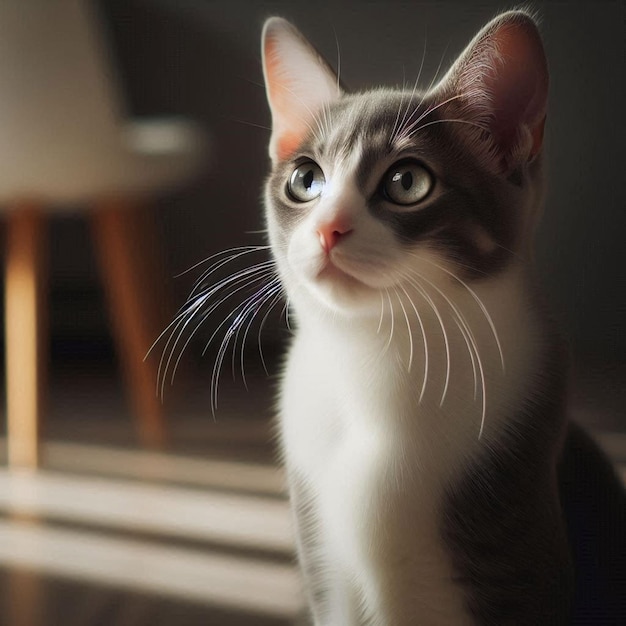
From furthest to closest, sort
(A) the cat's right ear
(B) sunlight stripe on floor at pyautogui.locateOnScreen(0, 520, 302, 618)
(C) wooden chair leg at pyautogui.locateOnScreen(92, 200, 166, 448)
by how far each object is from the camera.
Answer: (C) wooden chair leg at pyautogui.locateOnScreen(92, 200, 166, 448)
(B) sunlight stripe on floor at pyautogui.locateOnScreen(0, 520, 302, 618)
(A) the cat's right ear

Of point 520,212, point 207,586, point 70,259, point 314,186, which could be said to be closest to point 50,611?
point 207,586

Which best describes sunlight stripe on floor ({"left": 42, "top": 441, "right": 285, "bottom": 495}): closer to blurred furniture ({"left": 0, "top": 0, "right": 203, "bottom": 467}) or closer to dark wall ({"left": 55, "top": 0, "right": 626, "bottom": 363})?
blurred furniture ({"left": 0, "top": 0, "right": 203, "bottom": 467})

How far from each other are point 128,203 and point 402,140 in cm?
49

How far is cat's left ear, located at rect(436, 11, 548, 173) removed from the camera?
64 centimetres

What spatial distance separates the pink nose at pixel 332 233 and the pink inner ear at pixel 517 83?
6.9 inches

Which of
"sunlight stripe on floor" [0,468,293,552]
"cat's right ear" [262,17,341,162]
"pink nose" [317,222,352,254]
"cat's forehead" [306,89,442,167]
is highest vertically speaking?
"cat's right ear" [262,17,341,162]

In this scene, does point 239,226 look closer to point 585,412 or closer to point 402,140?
point 402,140

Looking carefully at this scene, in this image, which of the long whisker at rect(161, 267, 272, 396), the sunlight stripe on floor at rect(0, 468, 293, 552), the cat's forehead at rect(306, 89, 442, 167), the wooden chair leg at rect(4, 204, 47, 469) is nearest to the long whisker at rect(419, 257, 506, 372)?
the cat's forehead at rect(306, 89, 442, 167)

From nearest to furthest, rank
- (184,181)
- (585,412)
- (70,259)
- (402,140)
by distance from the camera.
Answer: (402,140), (585,412), (184,181), (70,259)

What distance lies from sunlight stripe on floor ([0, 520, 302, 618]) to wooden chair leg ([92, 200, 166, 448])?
161 millimetres

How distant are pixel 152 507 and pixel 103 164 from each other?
1.57 ft

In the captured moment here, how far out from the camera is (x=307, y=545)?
0.75 metres

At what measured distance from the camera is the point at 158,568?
0.96 m

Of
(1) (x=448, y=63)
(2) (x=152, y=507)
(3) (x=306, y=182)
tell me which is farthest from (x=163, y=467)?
(1) (x=448, y=63)
